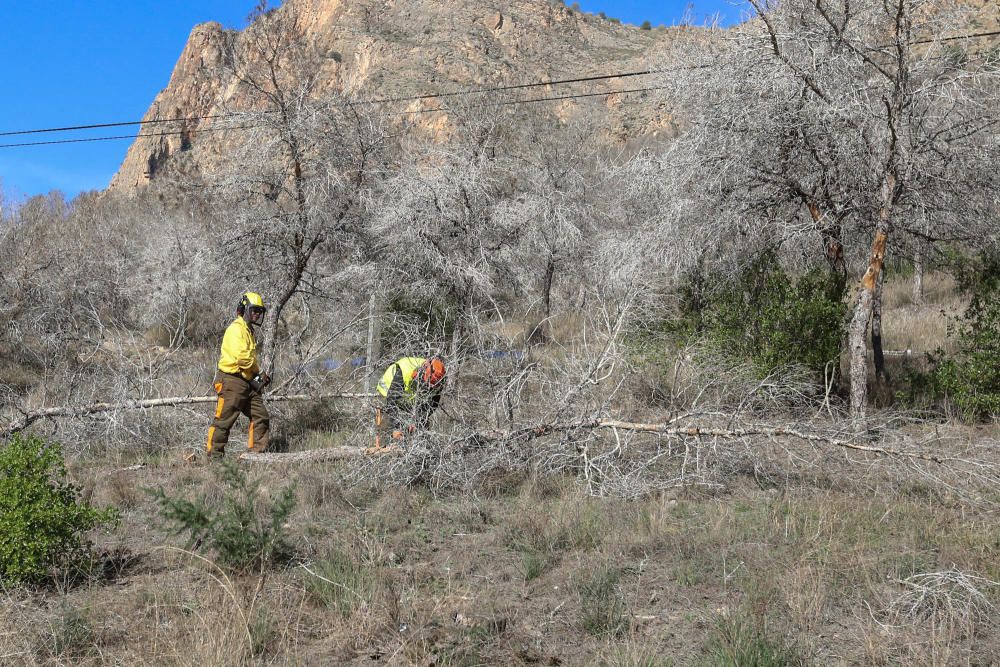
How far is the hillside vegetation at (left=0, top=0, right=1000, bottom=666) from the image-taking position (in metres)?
4.16

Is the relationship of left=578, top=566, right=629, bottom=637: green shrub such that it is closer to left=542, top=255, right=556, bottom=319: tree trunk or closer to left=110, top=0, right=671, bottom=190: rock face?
left=542, top=255, right=556, bottom=319: tree trunk

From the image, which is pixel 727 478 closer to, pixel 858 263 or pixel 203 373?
pixel 858 263

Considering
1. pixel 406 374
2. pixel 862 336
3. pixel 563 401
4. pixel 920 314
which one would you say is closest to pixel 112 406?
pixel 406 374

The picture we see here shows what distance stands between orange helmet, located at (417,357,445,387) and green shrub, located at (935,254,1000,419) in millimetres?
6117

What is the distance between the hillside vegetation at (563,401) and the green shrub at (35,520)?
0.07 ft

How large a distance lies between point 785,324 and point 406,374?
4.96 metres

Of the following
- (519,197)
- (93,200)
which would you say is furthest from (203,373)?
(93,200)

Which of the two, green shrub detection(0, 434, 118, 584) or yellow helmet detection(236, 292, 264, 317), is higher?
yellow helmet detection(236, 292, 264, 317)

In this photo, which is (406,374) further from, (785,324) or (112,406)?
(785,324)

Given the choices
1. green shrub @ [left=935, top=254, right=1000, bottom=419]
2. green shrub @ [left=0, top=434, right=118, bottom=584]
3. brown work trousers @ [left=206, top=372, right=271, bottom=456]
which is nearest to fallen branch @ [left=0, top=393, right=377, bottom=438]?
brown work trousers @ [left=206, top=372, right=271, bottom=456]

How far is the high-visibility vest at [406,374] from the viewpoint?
7230 millimetres

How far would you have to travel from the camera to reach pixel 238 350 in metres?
8.12

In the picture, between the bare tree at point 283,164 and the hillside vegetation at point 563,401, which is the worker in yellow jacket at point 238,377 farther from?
the bare tree at point 283,164

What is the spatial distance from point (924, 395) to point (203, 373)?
1032 centimetres
